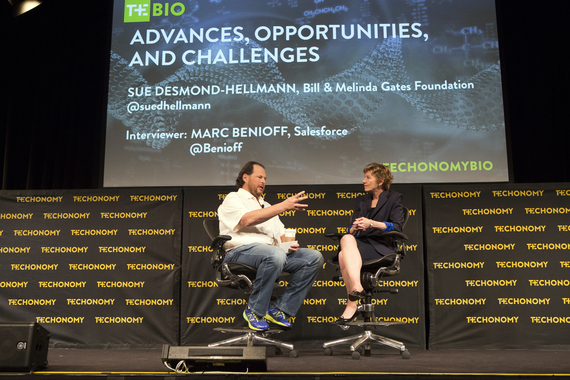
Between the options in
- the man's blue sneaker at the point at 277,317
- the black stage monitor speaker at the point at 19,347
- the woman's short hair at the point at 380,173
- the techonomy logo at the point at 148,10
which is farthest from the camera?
the techonomy logo at the point at 148,10

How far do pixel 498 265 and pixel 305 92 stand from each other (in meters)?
2.41

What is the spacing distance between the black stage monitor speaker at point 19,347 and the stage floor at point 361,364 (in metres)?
0.06

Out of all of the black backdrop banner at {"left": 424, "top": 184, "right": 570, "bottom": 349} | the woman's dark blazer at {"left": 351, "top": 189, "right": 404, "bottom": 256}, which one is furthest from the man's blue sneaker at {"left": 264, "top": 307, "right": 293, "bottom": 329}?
the black backdrop banner at {"left": 424, "top": 184, "right": 570, "bottom": 349}

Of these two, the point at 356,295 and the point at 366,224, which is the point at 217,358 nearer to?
the point at 356,295

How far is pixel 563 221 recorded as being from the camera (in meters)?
4.15

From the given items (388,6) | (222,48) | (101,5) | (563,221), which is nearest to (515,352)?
(563,221)

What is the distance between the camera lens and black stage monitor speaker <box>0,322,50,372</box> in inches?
96.0

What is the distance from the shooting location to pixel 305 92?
4.85 m

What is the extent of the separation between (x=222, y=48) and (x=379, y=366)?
3530 millimetres

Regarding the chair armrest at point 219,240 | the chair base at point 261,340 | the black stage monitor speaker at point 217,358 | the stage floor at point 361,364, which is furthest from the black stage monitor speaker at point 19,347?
the chair armrest at point 219,240

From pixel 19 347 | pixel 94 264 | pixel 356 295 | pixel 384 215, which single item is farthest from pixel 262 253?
pixel 94 264

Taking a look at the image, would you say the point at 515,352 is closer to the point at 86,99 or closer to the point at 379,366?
the point at 379,366

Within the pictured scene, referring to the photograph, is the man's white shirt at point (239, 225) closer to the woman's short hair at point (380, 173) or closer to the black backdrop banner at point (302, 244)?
the black backdrop banner at point (302, 244)

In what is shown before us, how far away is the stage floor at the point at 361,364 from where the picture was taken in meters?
2.31
